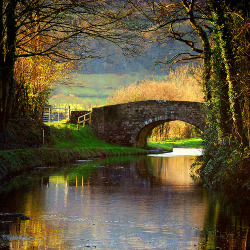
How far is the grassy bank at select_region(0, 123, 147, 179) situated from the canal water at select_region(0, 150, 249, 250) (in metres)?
2.54

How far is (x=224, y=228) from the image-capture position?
391 inches

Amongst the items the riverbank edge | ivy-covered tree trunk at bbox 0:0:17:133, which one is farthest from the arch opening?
ivy-covered tree trunk at bbox 0:0:17:133

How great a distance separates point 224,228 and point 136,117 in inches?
1288

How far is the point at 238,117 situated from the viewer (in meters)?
14.5

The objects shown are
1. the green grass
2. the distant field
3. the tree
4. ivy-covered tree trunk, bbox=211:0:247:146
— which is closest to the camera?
ivy-covered tree trunk, bbox=211:0:247:146

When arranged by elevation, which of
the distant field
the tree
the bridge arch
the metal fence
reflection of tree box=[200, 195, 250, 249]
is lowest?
reflection of tree box=[200, 195, 250, 249]

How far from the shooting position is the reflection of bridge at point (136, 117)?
134ft

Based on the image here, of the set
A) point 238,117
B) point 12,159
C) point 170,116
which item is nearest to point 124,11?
point 238,117

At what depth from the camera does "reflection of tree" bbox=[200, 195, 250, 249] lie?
338 inches

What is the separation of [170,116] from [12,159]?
22232 millimetres

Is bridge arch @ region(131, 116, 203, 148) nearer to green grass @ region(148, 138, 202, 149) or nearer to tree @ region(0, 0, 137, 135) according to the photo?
green grass @ region(148, 138, 202, 149)

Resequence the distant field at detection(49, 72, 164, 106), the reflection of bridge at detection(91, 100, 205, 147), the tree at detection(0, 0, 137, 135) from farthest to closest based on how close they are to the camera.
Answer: the distant field at detection(49, 72, 164, 106), the reflection of bridge at detection(91, 100, 205, 147), the tree at detection(0, 0, 137, 135)

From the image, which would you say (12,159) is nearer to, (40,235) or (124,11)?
(124,11)

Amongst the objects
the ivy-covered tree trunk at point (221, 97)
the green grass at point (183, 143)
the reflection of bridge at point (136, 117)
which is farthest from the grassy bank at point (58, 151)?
the green grass at point (183, 143)
